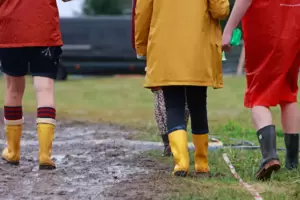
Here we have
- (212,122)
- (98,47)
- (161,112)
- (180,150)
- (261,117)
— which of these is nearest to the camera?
(180,150)

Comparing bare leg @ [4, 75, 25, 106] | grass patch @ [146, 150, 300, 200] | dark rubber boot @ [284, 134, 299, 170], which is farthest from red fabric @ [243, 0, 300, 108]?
bare leg @ [4, 75, 25, 106]

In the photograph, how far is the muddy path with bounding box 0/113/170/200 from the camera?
4543mm

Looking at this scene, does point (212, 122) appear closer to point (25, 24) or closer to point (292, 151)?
point (292, 151)

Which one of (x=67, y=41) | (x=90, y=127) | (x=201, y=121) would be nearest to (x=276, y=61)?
(x=201, y=121)

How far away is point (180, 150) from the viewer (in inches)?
202

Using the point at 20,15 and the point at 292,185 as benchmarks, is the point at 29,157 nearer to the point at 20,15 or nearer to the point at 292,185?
the point at 20,15

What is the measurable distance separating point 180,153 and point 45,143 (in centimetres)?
102

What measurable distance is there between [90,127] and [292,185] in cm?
444

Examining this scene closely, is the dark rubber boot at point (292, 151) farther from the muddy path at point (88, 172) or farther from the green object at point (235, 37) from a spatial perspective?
the muddy path at point (88, 172)

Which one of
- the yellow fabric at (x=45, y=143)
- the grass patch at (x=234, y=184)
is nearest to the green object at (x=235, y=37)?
the grass patch at (x=234, y=184)

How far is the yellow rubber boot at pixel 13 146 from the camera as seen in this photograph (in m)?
5.84

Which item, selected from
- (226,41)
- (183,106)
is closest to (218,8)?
(226,41)

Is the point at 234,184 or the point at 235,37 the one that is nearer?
the point at 234,184

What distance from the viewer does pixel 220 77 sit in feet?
17.5
